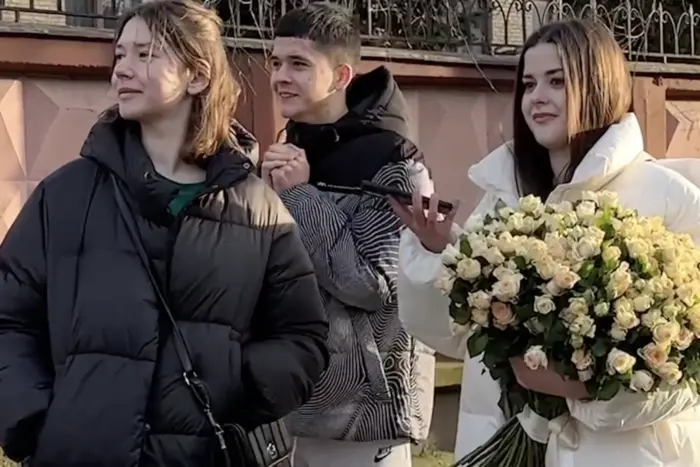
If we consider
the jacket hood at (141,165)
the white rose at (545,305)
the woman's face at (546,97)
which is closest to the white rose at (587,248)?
the white rose at (545,305)

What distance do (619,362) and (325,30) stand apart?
60.8 inches

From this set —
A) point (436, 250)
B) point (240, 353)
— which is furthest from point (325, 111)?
point (240, 353)

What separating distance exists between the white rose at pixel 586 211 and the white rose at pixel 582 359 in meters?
0.26

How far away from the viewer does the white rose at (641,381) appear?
2215mm

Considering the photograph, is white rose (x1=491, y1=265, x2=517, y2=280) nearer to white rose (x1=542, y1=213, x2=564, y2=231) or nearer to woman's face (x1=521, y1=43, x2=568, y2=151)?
white rose (x1=542, y1=213, x2=564, y2=231)

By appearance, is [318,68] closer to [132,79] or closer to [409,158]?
[409,158]

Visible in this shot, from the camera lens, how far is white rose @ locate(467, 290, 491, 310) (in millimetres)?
2299

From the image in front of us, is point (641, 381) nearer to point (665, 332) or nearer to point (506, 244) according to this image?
A: point (665, 332)

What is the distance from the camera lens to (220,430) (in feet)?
7.68

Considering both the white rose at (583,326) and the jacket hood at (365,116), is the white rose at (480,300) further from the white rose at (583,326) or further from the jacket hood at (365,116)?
the jacket hood at (365,116)

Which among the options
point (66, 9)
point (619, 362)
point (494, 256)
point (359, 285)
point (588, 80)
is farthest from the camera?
point (66, 9)

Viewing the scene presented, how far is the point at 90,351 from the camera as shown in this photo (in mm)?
2270

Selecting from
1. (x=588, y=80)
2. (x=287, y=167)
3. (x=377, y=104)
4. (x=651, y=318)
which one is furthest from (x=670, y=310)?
(x=377, y=104)

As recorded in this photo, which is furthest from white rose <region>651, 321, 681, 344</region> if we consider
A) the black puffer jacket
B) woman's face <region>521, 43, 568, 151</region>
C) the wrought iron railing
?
the wrought iron railing
